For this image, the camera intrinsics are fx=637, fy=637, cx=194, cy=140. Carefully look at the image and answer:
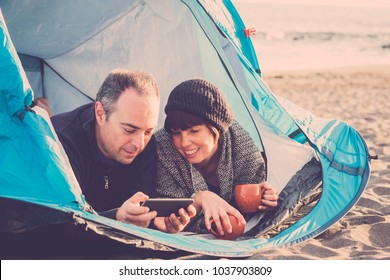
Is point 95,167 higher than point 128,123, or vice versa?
point 128,123

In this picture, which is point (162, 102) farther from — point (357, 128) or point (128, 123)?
point (357, 128)

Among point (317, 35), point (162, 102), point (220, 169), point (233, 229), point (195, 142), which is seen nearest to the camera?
point (233, 229)

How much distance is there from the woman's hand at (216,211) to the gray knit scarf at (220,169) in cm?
14

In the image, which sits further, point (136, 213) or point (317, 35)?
point (317, 35)

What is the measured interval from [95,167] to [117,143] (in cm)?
15

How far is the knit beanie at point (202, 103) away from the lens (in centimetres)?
247

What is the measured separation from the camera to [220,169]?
266 cm

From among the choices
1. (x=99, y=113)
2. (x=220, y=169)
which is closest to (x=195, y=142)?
(x=220, y=169)

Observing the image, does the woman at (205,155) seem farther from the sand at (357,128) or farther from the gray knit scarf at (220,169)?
the sand at (357,128)

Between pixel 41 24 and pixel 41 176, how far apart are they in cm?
161

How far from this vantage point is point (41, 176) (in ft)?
6.59

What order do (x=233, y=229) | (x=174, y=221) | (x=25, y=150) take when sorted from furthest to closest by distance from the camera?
(x=233, y=229) → (x=174, y=221) → (x=25, y=150)
